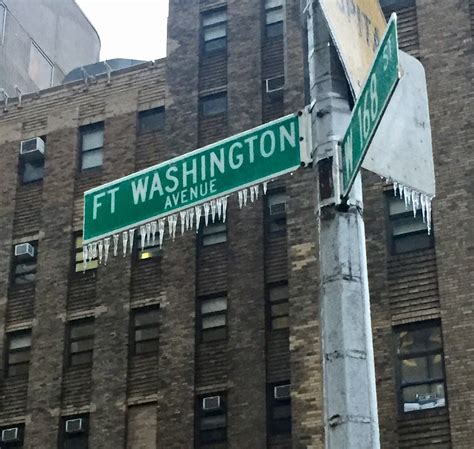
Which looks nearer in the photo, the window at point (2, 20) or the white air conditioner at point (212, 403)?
the white air conditioner at point (212, 403)

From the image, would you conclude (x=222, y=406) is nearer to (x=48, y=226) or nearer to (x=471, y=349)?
(x=471, y=349)

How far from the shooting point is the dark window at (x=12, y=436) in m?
28.0

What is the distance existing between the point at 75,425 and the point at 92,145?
8.56m

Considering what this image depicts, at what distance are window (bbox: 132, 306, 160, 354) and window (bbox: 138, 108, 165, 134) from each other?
5.58 m

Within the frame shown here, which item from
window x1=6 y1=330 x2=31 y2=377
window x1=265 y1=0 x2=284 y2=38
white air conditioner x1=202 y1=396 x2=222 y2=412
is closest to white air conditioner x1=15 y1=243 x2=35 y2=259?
window x1=6 y1=330 x2=31 y2=377

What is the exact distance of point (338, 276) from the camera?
6.26m

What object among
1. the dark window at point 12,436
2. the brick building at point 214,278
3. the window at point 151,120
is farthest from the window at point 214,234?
the dark window at point 12,436

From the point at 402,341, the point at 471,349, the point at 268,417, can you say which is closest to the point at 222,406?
the point at 268,417

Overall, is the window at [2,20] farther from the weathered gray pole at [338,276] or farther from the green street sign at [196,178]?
the weathered gray pole at [338,276]

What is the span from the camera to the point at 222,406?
2589 cm

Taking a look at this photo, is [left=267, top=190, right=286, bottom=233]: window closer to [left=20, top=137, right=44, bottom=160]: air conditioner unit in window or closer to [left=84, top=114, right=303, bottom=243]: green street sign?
[left=20, top=137, right=44, bottom=160]: air conditioner unit in window

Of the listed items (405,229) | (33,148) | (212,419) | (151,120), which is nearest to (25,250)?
(33,148)

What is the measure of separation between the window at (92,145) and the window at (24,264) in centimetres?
288

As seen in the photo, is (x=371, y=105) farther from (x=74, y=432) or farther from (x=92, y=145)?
(x=92, y=145)
